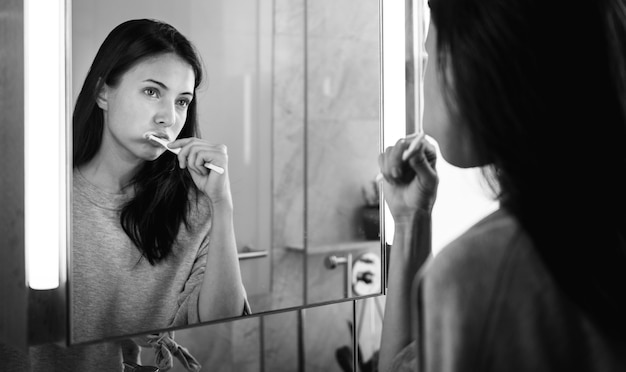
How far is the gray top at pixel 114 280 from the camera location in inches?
36.1

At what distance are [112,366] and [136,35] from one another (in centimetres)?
56

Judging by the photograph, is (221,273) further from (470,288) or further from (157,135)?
(470,288)

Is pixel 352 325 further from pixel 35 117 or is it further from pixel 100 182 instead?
pixel 35 117

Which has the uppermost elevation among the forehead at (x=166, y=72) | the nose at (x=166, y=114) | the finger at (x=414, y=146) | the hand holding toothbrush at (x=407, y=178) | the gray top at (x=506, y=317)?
the forehead at (x=166, y=72)

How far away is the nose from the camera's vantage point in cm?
98

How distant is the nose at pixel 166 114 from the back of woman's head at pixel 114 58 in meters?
0.08

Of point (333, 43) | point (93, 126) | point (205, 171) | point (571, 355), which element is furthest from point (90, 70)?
point (571, 355)

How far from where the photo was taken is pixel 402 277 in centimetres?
121

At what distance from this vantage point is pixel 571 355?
904 millimetres

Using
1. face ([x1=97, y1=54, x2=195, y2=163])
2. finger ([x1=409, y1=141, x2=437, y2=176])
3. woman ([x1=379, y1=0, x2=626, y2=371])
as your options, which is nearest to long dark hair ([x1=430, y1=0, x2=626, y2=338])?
woman ([x1=379, y1=0, x2=626, y2=371])

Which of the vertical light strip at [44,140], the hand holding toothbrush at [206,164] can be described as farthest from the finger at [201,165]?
the vertical light strip at [44,140]

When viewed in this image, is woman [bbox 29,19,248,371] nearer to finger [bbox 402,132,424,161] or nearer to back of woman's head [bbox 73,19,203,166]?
back of woman's head [bbox 73,19,203,166]

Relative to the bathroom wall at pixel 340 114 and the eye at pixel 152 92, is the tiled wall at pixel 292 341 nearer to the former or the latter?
the bathroom wall at pixel 340 114

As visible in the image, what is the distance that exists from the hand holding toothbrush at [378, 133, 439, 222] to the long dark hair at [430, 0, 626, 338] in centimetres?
25
